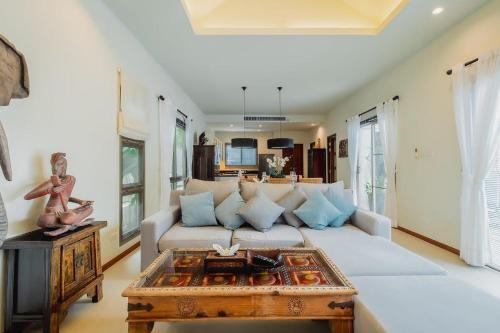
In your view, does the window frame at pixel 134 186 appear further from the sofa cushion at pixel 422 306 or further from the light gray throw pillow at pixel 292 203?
the sofa cushion at pixel 422 306

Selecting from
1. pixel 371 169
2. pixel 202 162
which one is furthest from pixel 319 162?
pixel 202 162

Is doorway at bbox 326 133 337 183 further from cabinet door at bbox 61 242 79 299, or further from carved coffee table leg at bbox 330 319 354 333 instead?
cabinet door at bbox 61 242 79 299

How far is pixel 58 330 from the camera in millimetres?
1756

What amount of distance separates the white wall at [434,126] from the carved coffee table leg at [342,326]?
2.81 meters

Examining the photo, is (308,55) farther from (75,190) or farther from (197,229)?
(75,190)

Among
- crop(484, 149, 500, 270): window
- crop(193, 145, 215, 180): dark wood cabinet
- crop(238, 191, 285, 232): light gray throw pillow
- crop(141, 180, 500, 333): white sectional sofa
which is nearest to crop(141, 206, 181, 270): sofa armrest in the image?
crop(141, 180, 500, 333): white sectional sofa

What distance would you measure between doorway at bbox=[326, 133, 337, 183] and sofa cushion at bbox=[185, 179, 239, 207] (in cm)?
579

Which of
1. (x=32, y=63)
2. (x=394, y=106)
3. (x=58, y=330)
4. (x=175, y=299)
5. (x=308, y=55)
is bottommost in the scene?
(x=58, y=330)

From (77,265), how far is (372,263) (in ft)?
7.07

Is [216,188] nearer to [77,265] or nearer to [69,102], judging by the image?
[77,265]

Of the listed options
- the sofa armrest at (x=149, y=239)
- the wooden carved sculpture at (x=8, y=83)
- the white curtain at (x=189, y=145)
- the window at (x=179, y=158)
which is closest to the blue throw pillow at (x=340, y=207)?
the sofa armrest at (x=149, y=239)

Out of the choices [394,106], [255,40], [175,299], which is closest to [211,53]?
[255,40]

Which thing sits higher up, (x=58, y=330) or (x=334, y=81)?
(x=334, y=81)

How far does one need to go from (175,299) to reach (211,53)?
3756 millimetres
